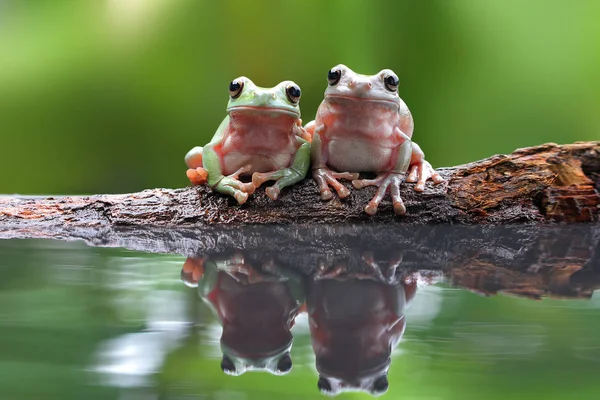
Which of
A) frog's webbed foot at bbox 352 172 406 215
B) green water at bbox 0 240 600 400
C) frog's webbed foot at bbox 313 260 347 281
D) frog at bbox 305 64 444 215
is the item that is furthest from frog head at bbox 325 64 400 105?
green water at bbox 0 240 600 400

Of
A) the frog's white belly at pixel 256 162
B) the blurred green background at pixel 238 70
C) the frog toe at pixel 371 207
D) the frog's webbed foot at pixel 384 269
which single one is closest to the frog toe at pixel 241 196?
the frog's white belly at pixel 256 162

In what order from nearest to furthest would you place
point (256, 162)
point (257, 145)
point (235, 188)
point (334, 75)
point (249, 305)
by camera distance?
point (249, 305), point (334, 75), point (235, 188), point (257, 145), point (256, 162)

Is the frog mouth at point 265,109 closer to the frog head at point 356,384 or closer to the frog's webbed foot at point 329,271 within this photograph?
the frog's webbed foot at point 329,271

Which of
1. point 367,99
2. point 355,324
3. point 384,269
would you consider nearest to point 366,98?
point 367,99

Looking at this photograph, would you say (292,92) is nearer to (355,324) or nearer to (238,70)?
(355,324)

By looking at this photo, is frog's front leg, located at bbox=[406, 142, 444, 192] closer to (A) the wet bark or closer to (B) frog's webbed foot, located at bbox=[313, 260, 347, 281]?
(A) the wet bark
